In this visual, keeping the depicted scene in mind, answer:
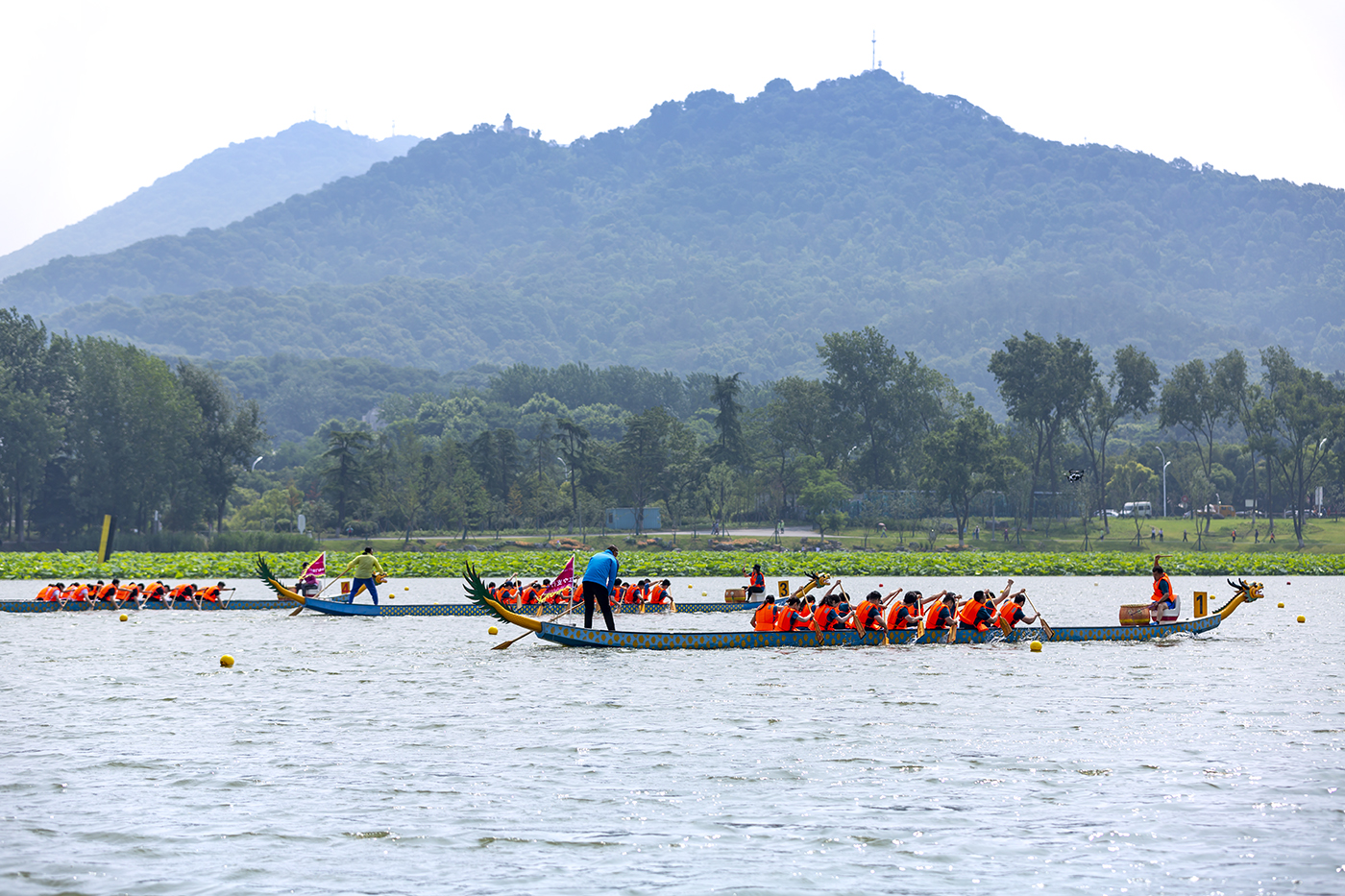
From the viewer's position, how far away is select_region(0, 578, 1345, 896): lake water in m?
11.1

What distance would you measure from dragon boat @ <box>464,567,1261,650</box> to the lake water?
562 millimetres

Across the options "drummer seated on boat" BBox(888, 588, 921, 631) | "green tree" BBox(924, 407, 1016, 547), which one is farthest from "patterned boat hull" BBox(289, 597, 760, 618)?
"green tree" BBox(924, 407, 1016, 547)

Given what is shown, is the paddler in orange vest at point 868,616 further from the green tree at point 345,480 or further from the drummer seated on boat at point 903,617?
the green tree at point 345,480

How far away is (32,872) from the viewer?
11000 millimetres

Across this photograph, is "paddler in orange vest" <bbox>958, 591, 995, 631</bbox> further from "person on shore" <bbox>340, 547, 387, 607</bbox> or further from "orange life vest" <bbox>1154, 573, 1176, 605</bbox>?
"person on shore" <bbox>340, 547, 387, 607</bbox>

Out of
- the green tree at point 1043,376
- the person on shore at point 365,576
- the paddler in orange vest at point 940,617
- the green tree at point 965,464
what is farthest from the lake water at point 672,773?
the green tree at point 1043,376

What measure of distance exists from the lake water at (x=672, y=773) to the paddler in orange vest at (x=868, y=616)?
184cm

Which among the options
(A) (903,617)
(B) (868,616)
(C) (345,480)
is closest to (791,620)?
(B) (868,616)

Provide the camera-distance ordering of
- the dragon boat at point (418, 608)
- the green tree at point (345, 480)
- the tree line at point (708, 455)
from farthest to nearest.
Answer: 1. the green tree at point (345, 480)
2. the tree line at point (708, 455)
3. the dragon boat at point (418, 608)

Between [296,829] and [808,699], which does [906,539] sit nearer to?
[808,699]

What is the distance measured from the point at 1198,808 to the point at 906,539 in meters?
91.2

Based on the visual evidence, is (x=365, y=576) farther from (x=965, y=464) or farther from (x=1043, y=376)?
(x=1043, y=376)

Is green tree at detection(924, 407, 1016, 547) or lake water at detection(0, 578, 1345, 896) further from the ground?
green tree at detection(924, 407, 1016, 547)

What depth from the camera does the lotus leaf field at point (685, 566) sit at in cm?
6156
